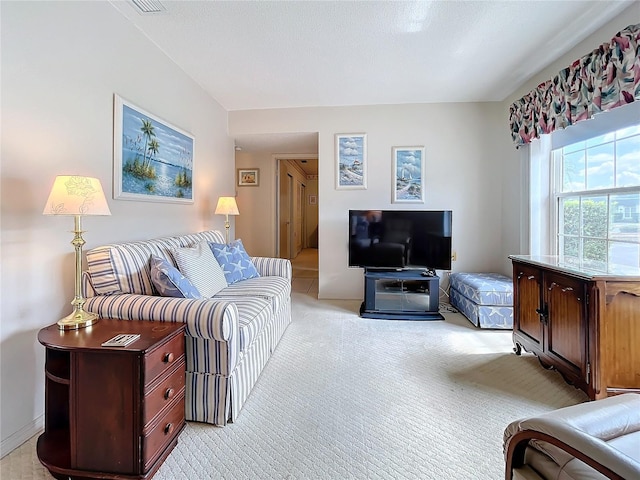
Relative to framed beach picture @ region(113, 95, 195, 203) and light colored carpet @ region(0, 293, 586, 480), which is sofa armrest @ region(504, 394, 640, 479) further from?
framed beach picture @ region(113, 95, 195, 203)

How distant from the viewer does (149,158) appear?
243cm

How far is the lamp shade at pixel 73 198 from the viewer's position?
53.6 inches

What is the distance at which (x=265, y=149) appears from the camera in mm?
4957

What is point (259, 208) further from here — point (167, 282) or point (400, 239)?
point (167, 282)

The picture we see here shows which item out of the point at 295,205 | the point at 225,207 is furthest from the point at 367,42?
the point at 295,205

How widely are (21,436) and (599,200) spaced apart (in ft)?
13.5

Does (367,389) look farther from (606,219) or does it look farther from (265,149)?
(265,149)

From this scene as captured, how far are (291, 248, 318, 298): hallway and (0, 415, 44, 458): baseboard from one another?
117 inches

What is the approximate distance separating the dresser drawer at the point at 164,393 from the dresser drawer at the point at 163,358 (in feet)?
0.14

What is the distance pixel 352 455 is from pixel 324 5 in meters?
2.72

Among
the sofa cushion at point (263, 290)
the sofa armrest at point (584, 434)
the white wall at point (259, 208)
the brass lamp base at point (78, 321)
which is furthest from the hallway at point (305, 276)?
the sofa armrest at point (584, 434)

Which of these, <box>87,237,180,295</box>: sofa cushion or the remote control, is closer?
the remote control

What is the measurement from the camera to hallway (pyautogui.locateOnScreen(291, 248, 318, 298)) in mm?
4578

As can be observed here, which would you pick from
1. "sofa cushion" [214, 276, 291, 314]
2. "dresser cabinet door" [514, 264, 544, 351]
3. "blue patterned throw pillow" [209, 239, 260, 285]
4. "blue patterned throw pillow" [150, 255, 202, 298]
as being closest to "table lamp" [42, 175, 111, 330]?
"blue patterned throw pillow" [150, 255, 202, 298]
